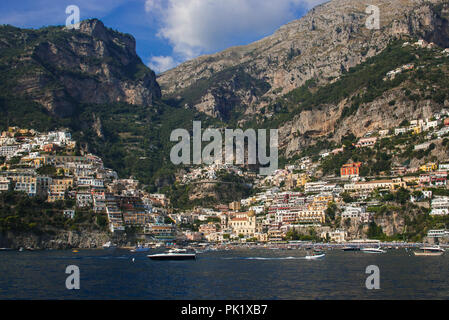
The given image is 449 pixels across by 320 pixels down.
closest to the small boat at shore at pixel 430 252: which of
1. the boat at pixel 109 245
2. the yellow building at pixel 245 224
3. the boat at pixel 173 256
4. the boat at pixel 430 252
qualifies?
the boat at pixel 430 252

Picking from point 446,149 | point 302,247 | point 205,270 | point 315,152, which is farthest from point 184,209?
point 205,270

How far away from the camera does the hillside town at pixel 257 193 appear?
11838cm

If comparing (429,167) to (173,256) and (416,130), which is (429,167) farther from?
(173,256)

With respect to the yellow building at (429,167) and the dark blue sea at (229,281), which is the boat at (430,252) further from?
the yellow building at (429,167)

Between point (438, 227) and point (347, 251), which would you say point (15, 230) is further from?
point (438, 227)

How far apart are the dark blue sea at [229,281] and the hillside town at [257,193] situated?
46532 mm

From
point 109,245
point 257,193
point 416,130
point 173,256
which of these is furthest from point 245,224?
point 173,256

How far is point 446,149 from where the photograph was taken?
124 meters

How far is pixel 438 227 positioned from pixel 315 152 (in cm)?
7059

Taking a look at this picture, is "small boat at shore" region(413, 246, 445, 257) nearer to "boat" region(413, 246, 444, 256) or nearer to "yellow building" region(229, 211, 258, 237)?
"boat" region(413, 246, 444, 256)

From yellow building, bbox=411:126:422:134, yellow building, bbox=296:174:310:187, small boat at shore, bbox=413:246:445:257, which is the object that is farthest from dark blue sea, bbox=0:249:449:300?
yellow building, bbox=296:174:310:187

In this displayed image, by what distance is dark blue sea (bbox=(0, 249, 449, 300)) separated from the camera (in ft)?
139
